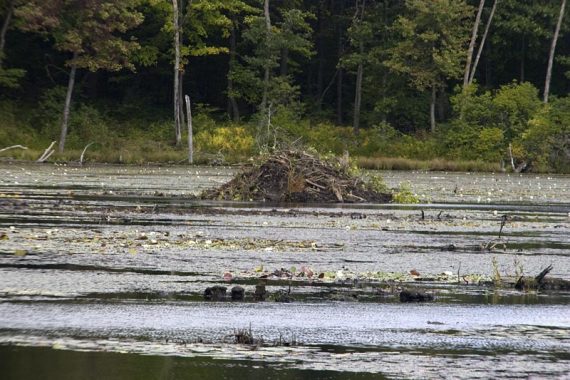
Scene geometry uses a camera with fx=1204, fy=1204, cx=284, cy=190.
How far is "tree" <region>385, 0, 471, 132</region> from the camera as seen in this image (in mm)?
66625

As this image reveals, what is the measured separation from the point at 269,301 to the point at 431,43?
5879cm

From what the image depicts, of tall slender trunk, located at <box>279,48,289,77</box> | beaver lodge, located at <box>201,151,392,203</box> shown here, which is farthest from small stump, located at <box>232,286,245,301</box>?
tall slender trunk, located at <box>279,48,289,77</box>

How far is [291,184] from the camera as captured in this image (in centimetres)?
2856

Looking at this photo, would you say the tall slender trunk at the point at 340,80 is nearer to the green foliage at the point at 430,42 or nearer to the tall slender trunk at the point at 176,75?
the green foliage at the point at 430,42

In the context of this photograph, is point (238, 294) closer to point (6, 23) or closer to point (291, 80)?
point (6, 23)

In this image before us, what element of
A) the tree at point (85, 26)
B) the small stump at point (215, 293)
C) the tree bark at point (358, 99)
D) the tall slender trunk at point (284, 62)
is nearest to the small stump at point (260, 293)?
the small stump at point (215, 293)

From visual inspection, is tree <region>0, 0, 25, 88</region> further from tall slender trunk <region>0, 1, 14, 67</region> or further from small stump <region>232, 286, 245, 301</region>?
small stump <region>232, 286, 245, 301</region>

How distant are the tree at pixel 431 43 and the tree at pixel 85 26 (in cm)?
1522

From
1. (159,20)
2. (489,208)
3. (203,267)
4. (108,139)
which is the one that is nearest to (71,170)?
(108,139)

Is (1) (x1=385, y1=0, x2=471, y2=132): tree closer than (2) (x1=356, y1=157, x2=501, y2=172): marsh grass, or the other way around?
(2) (x1=356, y1=157, x2=501, y2=172): marsh grass

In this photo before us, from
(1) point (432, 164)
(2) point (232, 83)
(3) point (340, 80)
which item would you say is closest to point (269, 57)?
(2) point (232, 83)

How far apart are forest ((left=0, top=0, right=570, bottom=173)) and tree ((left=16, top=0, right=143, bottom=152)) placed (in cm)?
10

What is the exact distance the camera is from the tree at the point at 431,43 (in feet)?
219

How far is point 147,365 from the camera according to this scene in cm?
807
